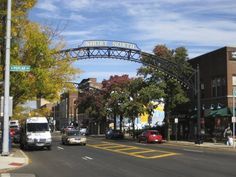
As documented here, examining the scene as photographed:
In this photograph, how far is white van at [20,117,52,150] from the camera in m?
38.5

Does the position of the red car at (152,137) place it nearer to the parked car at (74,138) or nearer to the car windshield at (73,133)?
the parked car at (74,138)

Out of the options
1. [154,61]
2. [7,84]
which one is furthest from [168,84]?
[7,84]

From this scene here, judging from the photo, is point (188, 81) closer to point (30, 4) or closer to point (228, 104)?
point (228, 104)

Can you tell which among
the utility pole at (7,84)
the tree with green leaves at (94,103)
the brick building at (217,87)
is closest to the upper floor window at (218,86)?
the brick building at (217,87)

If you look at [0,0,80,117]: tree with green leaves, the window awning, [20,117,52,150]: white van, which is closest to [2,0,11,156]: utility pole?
[0,0,80,117]: tree with green leaves

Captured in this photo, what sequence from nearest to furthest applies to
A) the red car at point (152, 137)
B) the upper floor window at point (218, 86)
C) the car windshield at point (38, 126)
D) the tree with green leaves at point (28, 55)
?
the tree with green leaves at point (28, 55) → the car windshield at point (38, 126) → the red car at point (152, 137) → the upper floor window at point (218, 86)

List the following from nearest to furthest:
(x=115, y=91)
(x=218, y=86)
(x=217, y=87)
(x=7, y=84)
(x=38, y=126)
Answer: (x=7, y=84) < (x=38, y=126) < (x=218, y=86) < (x=217, y=87) < (x=115, y=91)

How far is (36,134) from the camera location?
3866 cm

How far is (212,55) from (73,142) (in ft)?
68.7

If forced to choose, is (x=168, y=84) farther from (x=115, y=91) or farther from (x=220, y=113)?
(x=115, y=91)

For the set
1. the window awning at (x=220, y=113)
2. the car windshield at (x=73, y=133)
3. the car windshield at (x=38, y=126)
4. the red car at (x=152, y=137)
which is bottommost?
the red car at (x=152, y=137)

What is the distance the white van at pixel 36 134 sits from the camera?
38469mm

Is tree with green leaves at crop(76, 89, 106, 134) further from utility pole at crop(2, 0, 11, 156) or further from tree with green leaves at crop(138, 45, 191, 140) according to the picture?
utility pole at crop(2, 0, 11, 156)

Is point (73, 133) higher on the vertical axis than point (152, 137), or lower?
higher
